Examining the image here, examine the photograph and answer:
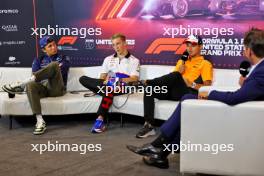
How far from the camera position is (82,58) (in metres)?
5.93

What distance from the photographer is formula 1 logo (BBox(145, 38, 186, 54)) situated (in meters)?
5.05

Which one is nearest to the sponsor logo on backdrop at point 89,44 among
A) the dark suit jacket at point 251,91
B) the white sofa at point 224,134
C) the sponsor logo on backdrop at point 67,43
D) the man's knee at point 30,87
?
the sponsor logo on backdrop at point 67,43

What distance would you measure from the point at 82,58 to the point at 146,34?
1120 millimetres

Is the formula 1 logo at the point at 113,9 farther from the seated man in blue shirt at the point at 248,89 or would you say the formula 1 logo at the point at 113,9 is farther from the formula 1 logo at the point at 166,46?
the seated man in blue shirt at the point at 248,89

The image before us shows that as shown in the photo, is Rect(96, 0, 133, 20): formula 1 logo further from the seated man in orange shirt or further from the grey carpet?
the grey carpet

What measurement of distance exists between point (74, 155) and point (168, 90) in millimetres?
1209

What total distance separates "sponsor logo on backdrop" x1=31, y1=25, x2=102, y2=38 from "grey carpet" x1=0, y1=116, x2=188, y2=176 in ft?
5.03

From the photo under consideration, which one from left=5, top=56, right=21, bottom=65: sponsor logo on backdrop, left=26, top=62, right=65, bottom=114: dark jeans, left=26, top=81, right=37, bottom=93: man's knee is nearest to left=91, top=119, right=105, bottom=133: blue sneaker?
left=26, top=62, right=65, bottom=114: dark jeans

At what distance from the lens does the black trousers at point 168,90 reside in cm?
410

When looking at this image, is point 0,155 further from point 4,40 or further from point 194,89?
point 4,40

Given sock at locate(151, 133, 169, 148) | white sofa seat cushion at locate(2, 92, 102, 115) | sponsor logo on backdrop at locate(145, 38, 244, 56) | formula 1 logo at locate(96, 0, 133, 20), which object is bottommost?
sock at locate(151, 133, 169, 148)

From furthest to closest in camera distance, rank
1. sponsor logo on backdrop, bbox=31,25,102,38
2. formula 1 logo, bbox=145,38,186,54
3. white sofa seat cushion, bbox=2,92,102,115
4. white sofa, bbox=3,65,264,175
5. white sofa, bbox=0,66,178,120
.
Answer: sponsor logo on backdrop, bbox=31,25,102,38, formula 1 logo, bbox=145,38,186,54, white sofa seat cushion, bbox=2,92,102,115, white sofa, bbox=0,66,178,120, white sofa, bbox=3,65,264,175

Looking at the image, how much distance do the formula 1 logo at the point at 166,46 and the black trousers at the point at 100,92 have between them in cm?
97

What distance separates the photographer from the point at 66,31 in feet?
19.6
